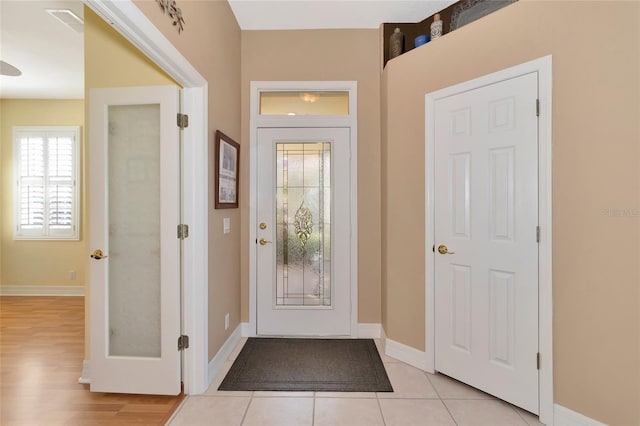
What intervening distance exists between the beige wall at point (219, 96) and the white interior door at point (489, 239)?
5.67 ft

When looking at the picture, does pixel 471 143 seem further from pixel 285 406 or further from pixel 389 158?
pixel 285 406

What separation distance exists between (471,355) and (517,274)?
0.68 m

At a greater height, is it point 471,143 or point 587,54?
point 587,54

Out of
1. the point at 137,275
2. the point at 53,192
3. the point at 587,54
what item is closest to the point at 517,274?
the point at 587,54

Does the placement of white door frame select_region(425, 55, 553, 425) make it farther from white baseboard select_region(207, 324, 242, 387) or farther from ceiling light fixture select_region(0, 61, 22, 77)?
ceiling light fixture select_region(0, 61, 22, 77)

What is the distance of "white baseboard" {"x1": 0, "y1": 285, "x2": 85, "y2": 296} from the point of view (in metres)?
4.68

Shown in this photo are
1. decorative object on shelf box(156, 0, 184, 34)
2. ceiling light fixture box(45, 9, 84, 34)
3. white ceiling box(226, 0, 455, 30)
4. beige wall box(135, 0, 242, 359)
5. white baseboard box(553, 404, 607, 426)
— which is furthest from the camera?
white ceiling box(226, 0, 455, 30)

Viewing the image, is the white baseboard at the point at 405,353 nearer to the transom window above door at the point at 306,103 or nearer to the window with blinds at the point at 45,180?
the transom window above door at the point at 306,103

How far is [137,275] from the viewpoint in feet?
7.14

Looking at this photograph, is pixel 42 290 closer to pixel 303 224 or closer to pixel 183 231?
pixel 183 231

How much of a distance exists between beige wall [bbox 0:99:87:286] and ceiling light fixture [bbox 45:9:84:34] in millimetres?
2429

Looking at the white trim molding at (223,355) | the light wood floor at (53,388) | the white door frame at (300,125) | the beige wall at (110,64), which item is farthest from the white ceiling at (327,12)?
the light wood floor at (53,388)

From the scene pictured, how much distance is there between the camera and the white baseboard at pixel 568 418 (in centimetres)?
174

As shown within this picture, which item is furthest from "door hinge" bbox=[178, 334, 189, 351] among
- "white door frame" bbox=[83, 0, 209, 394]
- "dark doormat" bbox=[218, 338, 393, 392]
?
"dark doormat" bbox=[218, 338, 393, 392]
